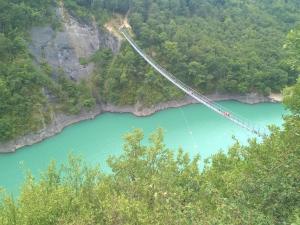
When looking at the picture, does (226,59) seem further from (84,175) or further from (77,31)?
(84,175)

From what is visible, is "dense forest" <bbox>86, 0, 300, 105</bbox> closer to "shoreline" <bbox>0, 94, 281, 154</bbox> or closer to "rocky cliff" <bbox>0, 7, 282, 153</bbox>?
"shoreline" <bbox>0, 94, 281, 154</bbox>

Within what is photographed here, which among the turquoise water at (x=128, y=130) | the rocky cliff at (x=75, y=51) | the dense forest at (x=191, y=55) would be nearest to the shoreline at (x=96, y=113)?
the rocky cliff at (x=75, y=51)

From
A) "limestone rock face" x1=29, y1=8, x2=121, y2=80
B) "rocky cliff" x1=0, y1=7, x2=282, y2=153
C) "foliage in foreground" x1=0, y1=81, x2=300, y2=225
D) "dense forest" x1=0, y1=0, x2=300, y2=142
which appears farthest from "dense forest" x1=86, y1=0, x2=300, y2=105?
"foliage in foreground" x1=0, y1=81, x2=300, y2=225

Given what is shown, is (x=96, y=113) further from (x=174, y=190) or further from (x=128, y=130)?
(x=174, y=190)

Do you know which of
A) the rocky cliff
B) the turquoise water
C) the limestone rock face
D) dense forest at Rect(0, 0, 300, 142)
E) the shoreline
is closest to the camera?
the turquoise water

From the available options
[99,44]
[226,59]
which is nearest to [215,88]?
Answer: [226,59]

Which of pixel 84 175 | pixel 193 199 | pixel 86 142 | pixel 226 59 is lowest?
pixel 86 142
